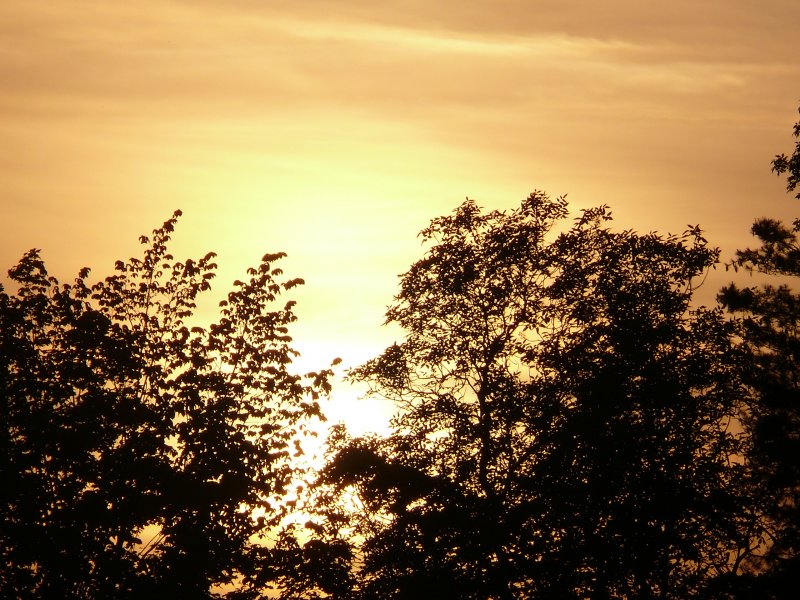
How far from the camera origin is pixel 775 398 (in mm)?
34906

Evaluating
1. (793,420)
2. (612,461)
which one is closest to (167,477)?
(612,461)

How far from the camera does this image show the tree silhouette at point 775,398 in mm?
29453

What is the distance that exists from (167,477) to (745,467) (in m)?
18.5

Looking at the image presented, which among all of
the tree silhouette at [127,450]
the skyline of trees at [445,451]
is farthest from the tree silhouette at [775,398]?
the tree silhouette at [127,450]

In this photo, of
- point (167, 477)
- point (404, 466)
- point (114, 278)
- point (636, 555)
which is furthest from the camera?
point (114, 278)

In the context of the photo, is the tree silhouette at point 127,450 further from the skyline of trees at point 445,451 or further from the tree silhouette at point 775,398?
the tree silhouette at point 775,398

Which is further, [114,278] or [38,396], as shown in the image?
[114,278]

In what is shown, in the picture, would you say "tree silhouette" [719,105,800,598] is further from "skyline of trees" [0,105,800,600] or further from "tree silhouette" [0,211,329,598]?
"tree silhouette" [0,211,329,598]

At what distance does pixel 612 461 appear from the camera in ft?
86.5

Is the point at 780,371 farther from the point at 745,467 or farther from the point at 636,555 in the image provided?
the point at 636,555

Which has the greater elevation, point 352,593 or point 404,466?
point 404,466

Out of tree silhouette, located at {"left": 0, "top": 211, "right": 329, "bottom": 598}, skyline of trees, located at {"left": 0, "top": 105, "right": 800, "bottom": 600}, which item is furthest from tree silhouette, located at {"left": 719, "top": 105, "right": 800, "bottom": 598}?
tree silhouette, located at {"left": 0, "top": 211, "right": 329, "bottom": 598}

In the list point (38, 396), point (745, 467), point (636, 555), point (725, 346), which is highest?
point (38, 396)

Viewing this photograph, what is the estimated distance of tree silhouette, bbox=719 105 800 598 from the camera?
29.5 meters
